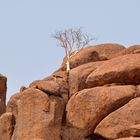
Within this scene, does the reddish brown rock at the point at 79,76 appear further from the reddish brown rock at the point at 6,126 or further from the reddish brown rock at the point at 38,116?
the reddish brown rock at the point at 6,126

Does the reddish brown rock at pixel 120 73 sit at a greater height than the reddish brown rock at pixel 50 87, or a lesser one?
greater

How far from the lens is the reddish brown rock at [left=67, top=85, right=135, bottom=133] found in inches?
846

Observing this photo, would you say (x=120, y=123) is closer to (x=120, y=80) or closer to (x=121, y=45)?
(x=120, y=80)

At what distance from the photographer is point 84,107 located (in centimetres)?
2205

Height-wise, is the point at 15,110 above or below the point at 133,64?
below

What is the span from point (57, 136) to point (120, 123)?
3.93 meters

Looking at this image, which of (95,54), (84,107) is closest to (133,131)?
(84,107)

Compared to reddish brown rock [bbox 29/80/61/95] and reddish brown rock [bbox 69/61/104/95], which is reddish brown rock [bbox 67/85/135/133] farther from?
reddish brown rock [bbox 69/61/104/95]

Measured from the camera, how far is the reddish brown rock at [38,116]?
72.6ft

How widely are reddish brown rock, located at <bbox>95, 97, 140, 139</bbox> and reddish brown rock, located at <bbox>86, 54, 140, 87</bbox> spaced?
7.50 ft

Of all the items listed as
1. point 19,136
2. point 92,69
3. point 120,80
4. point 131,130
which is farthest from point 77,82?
point 131,130

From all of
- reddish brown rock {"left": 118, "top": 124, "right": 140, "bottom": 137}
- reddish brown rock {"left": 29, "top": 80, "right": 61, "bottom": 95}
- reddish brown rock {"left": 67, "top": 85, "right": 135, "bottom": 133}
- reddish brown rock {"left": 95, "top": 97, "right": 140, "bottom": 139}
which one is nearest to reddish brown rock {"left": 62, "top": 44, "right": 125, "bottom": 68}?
reddish brown rock {"left": 29, "top": 80, "right": 61, "bottom": 95}

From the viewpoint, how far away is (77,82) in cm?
2489

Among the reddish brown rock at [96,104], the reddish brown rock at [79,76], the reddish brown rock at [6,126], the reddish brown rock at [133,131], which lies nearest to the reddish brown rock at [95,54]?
the reddish brown rock at [79,76]
